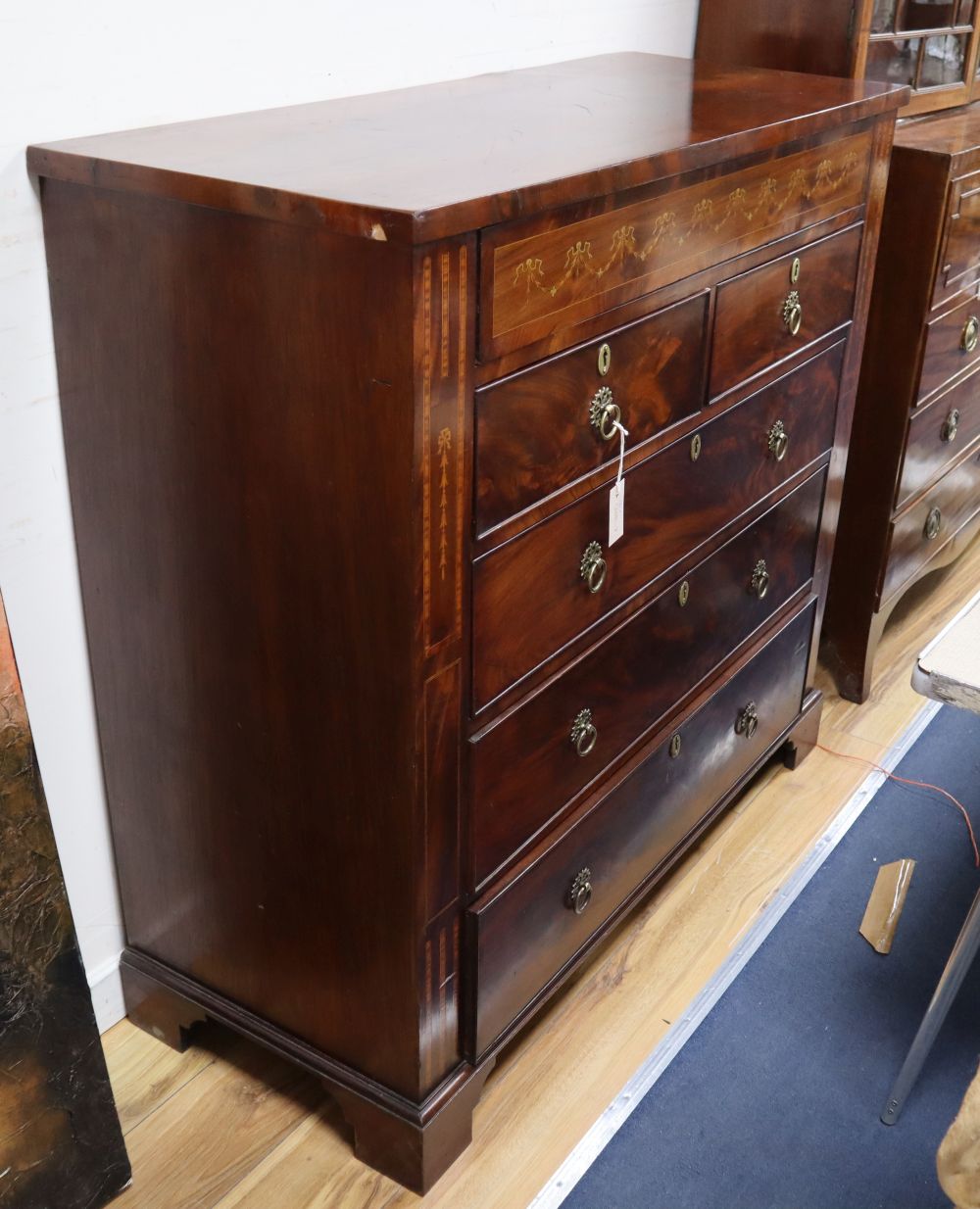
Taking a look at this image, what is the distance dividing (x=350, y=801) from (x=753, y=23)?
1620mm

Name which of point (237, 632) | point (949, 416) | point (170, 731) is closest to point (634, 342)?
point (237, 632)

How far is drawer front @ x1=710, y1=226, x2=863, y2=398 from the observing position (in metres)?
1.70

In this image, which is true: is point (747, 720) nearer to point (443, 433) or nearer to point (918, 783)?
point (918, 783)

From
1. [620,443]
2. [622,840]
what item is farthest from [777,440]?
[622,840]

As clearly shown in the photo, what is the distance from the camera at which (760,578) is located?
2045mm

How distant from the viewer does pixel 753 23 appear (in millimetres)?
2277

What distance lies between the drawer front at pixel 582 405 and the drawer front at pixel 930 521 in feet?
3.60

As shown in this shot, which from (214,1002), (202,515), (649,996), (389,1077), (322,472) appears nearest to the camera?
(322,472)

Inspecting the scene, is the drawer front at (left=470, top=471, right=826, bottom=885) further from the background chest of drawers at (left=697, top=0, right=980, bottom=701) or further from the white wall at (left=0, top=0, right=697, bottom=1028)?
the white wall at (left=0, top=0, right=697, bottom=1028)

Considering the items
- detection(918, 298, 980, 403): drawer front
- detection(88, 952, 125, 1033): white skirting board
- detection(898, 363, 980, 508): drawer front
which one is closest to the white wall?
detection(88, 952, 125, 1033): white skirting board

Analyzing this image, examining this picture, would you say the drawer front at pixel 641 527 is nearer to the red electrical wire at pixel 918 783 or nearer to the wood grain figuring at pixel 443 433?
the wood grain figuring at pixel 443 433

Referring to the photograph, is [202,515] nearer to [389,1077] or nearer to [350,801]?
[350,801]

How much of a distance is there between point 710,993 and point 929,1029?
33 centimetres

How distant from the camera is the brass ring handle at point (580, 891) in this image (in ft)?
5.74
